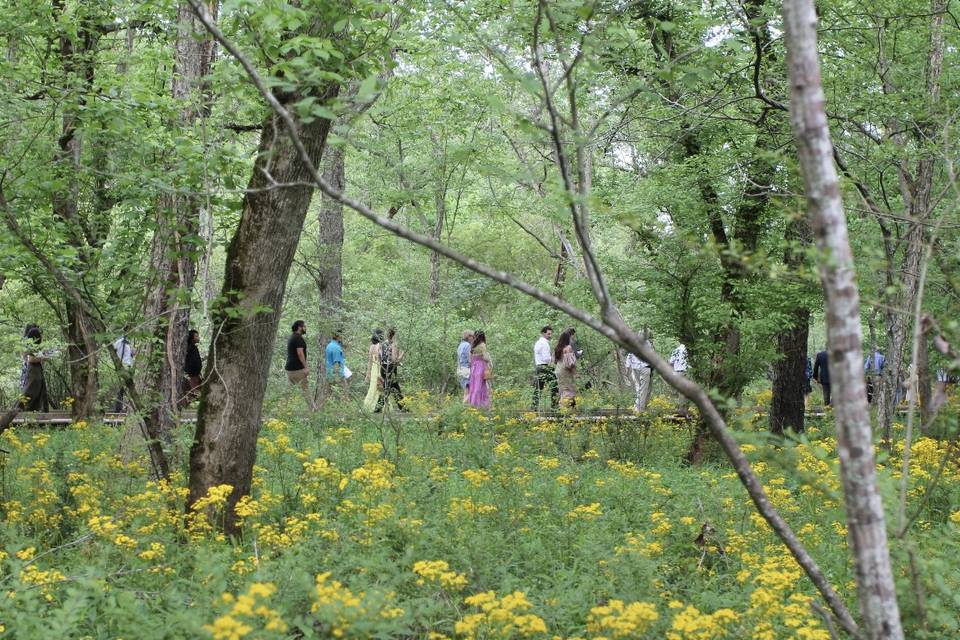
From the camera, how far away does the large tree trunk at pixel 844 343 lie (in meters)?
2.78

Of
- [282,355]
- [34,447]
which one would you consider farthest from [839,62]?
[282,355]

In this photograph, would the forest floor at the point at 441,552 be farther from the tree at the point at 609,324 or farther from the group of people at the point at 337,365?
the group of people at the point at 337,365

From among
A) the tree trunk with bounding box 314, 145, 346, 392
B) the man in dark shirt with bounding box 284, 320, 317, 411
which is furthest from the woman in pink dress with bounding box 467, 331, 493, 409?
the tree trunk with bounding box 314, 145, 346, 392

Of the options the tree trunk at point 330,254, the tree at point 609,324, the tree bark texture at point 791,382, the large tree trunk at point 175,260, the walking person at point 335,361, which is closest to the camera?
the tree at point 609,324

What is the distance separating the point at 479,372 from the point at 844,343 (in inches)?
518

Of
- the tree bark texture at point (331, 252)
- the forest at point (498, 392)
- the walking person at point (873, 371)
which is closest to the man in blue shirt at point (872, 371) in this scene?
the walking person at point (873, 371)

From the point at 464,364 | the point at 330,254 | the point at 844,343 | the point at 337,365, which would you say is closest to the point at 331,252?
the point at 330,254

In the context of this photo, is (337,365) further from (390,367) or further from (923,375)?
(923,375)

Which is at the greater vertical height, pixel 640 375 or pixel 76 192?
pixel 76 192

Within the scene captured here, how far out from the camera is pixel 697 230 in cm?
1180

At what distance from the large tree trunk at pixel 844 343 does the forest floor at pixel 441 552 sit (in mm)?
363

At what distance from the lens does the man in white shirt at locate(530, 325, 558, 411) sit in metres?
14.0

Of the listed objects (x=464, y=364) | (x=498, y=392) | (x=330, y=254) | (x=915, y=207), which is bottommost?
(x=498, y=392)

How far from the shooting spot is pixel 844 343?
278cm
